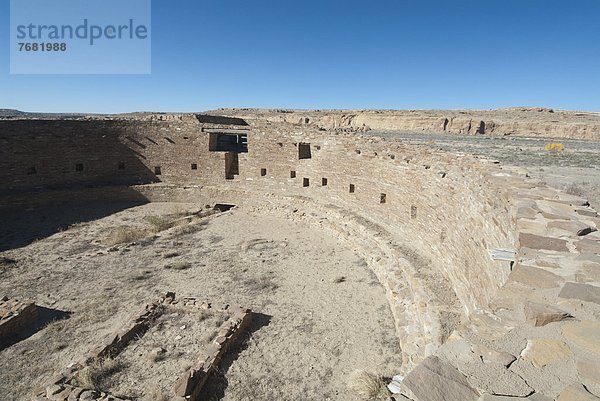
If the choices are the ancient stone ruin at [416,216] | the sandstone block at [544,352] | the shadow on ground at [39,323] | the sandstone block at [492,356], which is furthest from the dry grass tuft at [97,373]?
the sandstone block at [544,352]

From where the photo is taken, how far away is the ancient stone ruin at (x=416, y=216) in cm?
239

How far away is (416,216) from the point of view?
9.21m

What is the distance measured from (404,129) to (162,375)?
181 feet

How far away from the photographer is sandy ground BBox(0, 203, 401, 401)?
5574 millimetres

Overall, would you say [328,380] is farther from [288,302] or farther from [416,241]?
[416,241]

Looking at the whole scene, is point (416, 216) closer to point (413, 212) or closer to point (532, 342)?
point (413, 212)

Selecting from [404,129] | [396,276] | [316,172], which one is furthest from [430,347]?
[404,129]

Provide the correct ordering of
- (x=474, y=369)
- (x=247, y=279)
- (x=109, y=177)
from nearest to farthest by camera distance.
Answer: (x=474, y=369) → (x=247, y=279) → (x=109, y=177)

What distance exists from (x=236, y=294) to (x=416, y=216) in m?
4.97

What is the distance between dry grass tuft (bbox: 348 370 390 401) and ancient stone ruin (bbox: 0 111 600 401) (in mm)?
467

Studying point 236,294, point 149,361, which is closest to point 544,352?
point 149,361

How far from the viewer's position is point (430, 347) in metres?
5.25

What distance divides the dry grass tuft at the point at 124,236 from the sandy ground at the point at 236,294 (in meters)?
0.37

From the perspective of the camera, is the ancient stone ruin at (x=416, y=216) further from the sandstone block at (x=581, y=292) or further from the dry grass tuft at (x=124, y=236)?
the dry grass tuft at (x=124, y=236)
